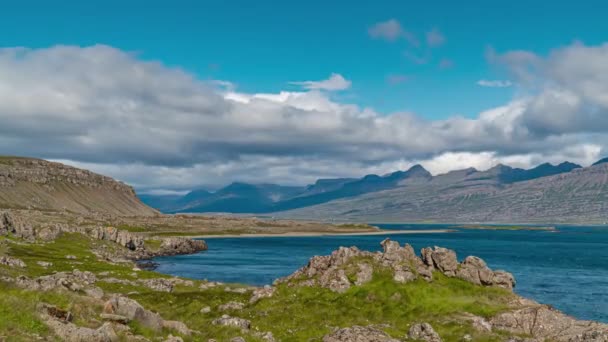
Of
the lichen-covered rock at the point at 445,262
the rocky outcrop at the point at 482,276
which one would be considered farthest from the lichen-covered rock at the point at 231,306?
the rocky outcrop at the point at 482,276

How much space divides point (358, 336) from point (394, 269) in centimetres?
2328

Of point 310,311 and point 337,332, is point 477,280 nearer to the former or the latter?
point 310,311

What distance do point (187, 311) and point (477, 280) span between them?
3888 centimetres

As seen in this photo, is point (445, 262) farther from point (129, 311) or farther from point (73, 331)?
point (73, 331)

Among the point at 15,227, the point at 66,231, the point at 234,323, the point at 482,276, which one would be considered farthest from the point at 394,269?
the point at 66,231

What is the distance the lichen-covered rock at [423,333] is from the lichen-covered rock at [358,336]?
155 inches

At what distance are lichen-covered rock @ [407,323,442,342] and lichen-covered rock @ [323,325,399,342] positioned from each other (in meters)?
3.94

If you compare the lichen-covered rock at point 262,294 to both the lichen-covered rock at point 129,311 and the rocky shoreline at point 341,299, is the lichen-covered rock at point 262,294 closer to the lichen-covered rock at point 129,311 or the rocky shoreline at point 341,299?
the rocky shoreline at point 341,299

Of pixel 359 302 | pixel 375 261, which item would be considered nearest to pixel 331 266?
pixel 375 261

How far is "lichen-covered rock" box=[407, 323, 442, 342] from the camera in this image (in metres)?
49.4

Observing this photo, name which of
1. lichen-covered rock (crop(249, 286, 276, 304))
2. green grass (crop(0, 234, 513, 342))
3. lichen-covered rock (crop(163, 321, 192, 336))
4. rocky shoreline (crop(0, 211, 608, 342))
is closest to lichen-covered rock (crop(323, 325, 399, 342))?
rocky shoreline (crop(0, 211, 608, 342))

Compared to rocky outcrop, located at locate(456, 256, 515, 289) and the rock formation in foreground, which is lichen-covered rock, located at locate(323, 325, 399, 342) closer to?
the rock formation in foreground

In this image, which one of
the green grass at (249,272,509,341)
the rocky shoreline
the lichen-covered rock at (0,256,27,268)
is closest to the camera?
the rocky shoreline

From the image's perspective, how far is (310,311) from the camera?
5950 cm
